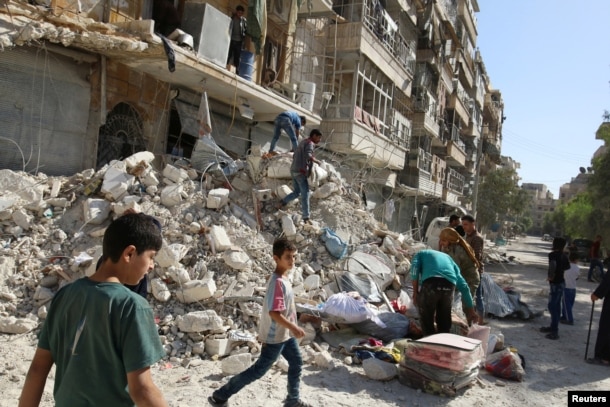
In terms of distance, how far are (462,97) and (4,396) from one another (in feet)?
110

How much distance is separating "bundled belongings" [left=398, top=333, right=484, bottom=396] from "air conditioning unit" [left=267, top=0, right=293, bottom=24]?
35.2ft

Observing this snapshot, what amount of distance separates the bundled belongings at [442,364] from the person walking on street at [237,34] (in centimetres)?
806

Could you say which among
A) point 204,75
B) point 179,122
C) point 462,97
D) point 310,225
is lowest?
point 310,225

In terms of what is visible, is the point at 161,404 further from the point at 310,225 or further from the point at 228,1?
the point at 228,1

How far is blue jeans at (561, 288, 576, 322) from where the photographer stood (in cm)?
814

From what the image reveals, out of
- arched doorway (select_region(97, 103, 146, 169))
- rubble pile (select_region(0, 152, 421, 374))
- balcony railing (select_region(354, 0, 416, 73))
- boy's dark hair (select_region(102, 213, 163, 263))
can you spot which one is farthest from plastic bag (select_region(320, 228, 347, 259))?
balcony railing (select_region(354, 0, 416, 73))

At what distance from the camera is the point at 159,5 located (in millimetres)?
9477

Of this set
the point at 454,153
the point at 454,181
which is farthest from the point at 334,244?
the point at 454,181

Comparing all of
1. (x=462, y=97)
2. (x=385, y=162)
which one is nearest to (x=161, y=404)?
(x=385, y=162)

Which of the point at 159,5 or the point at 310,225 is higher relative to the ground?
the point at 159,5

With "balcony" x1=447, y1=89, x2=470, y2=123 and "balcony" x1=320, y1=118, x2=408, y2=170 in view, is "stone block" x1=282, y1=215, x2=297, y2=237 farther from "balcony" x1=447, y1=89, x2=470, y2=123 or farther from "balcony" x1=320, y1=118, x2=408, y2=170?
"balcony" x1=447, y1=89, x2=470, y2=123

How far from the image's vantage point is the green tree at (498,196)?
127ft

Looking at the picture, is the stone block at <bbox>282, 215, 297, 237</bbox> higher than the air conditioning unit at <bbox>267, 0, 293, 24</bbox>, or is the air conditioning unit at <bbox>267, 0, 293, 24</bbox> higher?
the air conditioning unit at <bbox>267, 0, 293, 24</bbox>

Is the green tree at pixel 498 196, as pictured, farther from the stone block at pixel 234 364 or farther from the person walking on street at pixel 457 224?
the stone block at pixel 234 364
